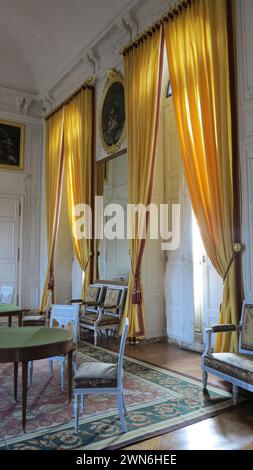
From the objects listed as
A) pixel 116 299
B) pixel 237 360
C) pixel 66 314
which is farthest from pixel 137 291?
pixel 237 360

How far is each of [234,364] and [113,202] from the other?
4.55 m

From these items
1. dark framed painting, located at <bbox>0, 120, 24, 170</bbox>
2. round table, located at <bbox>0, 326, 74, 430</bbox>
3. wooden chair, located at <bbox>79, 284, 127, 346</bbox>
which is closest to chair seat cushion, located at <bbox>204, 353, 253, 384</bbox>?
round table, located at <bbox>0, 326, 74, 430</bbox>

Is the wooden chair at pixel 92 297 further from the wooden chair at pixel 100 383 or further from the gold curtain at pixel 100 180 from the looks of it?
the wooden chair at pixel 100 383

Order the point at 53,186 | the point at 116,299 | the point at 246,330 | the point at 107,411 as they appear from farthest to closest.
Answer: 1. the point at 53,186
2. the point at 116,299
3. the point at 246,330
4. the point at 107,411

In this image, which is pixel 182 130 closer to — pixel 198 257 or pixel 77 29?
pixel 198 257

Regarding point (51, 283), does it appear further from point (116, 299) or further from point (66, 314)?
point (66, 314)

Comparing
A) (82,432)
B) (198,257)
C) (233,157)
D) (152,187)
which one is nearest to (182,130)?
(233,157)

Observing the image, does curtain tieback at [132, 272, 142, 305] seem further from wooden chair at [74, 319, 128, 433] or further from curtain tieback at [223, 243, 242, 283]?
wooden chair at [74, 319, 128, 433]

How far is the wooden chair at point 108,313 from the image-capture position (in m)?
5.61

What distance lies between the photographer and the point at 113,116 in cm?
667

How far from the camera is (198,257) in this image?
537 centimetres

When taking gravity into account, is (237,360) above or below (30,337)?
below

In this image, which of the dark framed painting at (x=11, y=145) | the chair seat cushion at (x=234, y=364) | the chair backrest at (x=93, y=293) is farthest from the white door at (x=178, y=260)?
the dark framed painting at (x=11, y=145)

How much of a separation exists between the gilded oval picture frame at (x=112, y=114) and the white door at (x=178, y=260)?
0.90m
